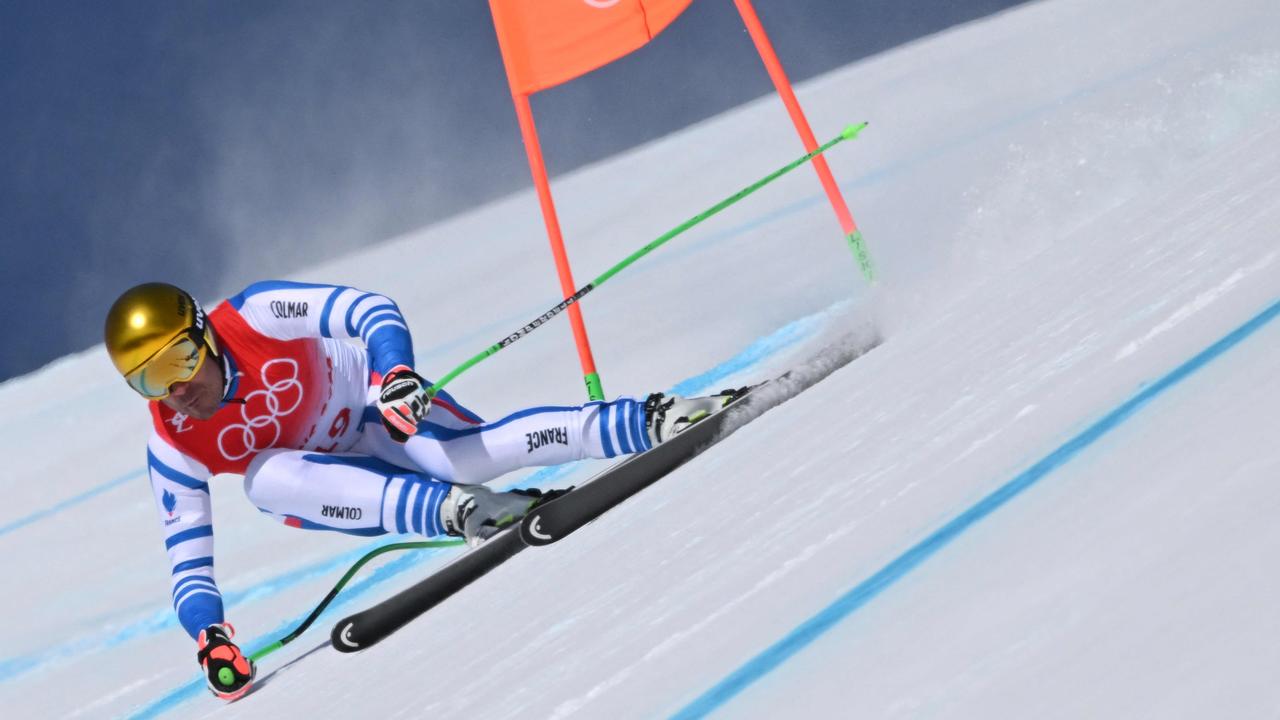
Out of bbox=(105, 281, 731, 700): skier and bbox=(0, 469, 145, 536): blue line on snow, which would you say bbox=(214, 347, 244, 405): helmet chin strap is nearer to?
bbox=(105, 281, 731, 700): skier

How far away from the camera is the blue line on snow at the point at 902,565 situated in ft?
3.91

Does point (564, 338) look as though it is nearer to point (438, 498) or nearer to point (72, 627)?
point (72, 627)

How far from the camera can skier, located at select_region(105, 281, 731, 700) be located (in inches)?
99.2

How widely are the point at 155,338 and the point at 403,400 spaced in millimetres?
468

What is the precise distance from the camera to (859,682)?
1.07 metres

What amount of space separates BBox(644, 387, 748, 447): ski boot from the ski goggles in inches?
35.6

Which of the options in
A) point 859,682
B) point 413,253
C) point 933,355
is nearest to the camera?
point 859,682

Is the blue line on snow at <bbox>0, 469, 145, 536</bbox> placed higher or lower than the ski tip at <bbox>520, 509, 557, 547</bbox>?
higher

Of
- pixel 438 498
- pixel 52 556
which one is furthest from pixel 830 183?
pixel 52 556

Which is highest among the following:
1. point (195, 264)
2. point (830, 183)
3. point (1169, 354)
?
point (195, 264)

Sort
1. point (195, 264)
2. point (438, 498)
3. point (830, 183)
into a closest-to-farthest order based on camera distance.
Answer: point (438, 498), point (830, 183), point (195, 264)

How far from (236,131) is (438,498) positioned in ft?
18.0

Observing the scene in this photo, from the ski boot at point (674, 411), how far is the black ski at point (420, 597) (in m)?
0.38

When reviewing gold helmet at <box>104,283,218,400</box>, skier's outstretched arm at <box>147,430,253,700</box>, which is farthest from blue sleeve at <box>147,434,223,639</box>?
gold helmet at <box>104,283,218,400</box>
